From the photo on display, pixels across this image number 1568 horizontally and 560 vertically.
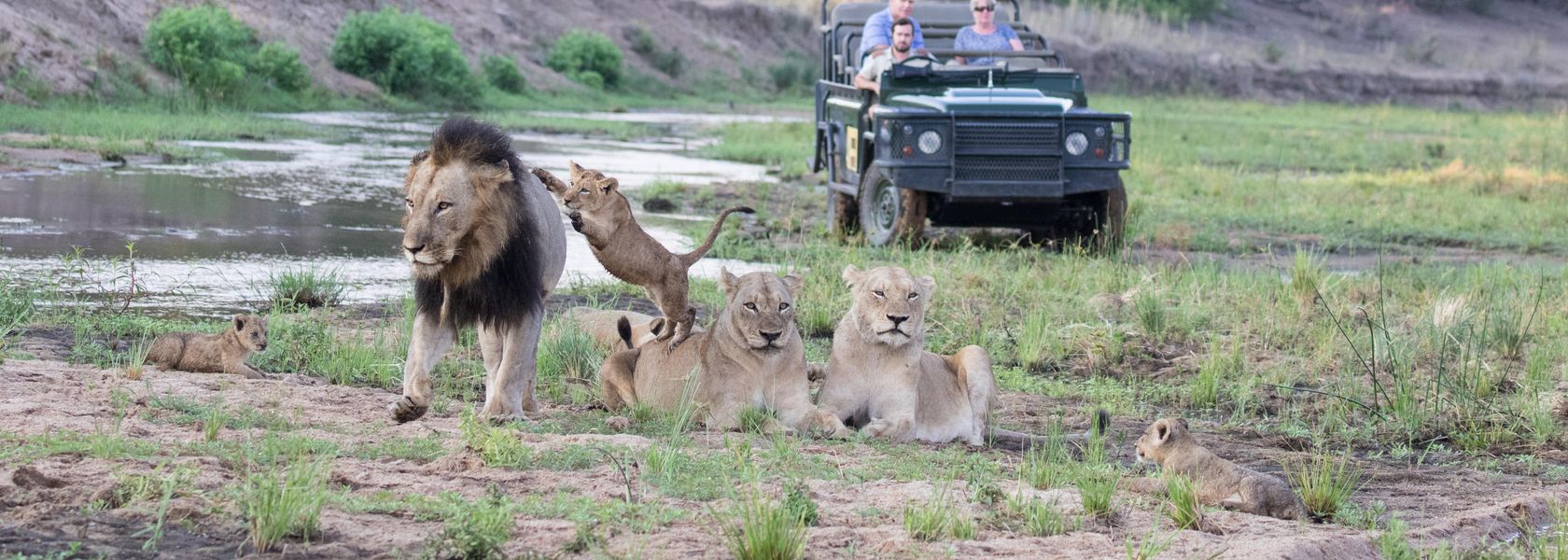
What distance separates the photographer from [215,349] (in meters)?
7.30

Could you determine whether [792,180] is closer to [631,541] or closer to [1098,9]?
[631,541]

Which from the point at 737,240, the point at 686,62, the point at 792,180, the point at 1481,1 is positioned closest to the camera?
the point at 737,240

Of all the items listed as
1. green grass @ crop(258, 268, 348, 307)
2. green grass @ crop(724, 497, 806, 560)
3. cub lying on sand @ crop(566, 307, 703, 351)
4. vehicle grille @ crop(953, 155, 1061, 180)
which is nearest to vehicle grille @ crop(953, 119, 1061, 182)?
vehicle grille @ crop(953, 155, 1061, 180)

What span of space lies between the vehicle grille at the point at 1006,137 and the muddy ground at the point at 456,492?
5.78 m

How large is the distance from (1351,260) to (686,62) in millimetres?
31901

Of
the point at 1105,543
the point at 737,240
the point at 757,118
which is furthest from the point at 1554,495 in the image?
the point at 757,118

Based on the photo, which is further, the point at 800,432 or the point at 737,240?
the point at 737,240

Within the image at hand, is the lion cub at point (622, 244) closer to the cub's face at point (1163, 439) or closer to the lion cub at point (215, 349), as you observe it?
the lion cub at point (215, 349)

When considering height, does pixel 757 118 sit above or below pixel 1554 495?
below

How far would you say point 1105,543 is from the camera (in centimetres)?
479

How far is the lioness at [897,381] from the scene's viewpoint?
21.8ft

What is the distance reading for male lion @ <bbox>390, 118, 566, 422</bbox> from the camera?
6.24 metres

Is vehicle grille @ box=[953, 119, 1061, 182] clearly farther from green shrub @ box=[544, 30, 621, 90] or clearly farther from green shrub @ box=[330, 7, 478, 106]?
green shrub @ box=[544, 30, 621, 90]

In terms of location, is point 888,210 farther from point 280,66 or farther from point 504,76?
point 504,76
